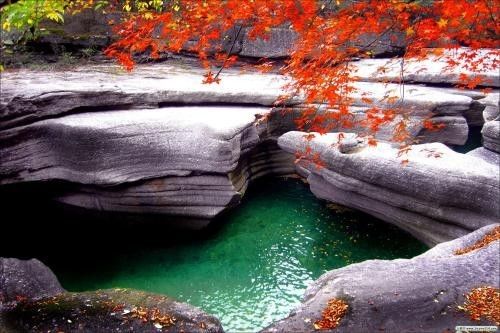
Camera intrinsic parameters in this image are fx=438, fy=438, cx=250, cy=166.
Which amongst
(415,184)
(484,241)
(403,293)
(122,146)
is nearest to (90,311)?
(403,293)

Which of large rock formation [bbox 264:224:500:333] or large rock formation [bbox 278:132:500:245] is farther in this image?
large rock formation [bbox 278:132:500:245]

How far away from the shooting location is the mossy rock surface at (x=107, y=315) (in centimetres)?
413

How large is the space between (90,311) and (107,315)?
Answer: 0.73 ft

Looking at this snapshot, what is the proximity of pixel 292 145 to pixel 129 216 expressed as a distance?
355 cm

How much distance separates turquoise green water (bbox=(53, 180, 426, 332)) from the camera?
6.59m

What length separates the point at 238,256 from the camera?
25.8ft

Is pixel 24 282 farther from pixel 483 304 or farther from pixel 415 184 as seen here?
pixel 415 184

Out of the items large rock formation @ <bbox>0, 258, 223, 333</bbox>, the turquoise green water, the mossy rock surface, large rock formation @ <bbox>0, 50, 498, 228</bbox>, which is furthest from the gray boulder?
large rock formation @ <bbox>0, 50, 498, 228</bbox>

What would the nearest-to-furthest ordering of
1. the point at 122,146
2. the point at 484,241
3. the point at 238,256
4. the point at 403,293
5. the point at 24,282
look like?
1. the point at 403,293
2. the point at 24,282
3. the point at 484,241
4. the point at 122,146
5. the point at 238,256

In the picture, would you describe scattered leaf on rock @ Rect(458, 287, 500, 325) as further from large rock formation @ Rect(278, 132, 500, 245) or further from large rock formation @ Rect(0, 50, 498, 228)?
large rock formation @ Rect(0, 50, 498, 228)

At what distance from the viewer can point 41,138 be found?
7.57 meters

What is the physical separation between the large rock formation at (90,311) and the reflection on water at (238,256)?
71.3 inches

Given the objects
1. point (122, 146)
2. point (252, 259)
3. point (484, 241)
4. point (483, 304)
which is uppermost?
point (122, 146)

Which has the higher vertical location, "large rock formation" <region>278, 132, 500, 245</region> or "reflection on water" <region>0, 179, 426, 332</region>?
"large rock formation" <region>278, 132, 500, 245</region>
